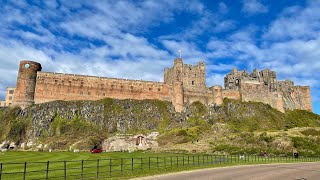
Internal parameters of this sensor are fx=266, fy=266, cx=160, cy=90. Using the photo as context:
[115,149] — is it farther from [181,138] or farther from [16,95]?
[16,95]

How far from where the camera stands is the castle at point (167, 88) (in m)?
79.1

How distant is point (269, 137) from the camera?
6253 cm

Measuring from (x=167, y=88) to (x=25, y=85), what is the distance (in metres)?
44.3

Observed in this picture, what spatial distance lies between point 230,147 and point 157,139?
19.7 m

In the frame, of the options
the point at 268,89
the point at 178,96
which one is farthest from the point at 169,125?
the point at 268,89

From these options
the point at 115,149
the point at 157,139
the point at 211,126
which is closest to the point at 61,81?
the point at 115,149

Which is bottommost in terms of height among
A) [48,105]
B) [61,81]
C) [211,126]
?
[211,126]

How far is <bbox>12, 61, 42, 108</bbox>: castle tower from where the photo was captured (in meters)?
76.6

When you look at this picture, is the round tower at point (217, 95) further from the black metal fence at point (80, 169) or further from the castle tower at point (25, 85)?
the black metal fence at point (80, 169)

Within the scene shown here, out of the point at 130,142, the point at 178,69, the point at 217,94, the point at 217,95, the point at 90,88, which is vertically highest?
the point at 178,69

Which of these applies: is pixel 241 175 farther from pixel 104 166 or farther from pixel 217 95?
pixel 217 95

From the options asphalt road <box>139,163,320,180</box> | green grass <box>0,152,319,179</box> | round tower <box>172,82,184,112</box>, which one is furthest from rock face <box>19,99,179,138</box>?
asphalt road <box>139,163,320,180</box>

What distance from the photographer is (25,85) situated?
77.5 meters

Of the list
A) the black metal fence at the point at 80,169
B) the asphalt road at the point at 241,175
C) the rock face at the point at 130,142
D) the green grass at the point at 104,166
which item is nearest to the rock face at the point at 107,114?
the rock face at the point at 130,142
